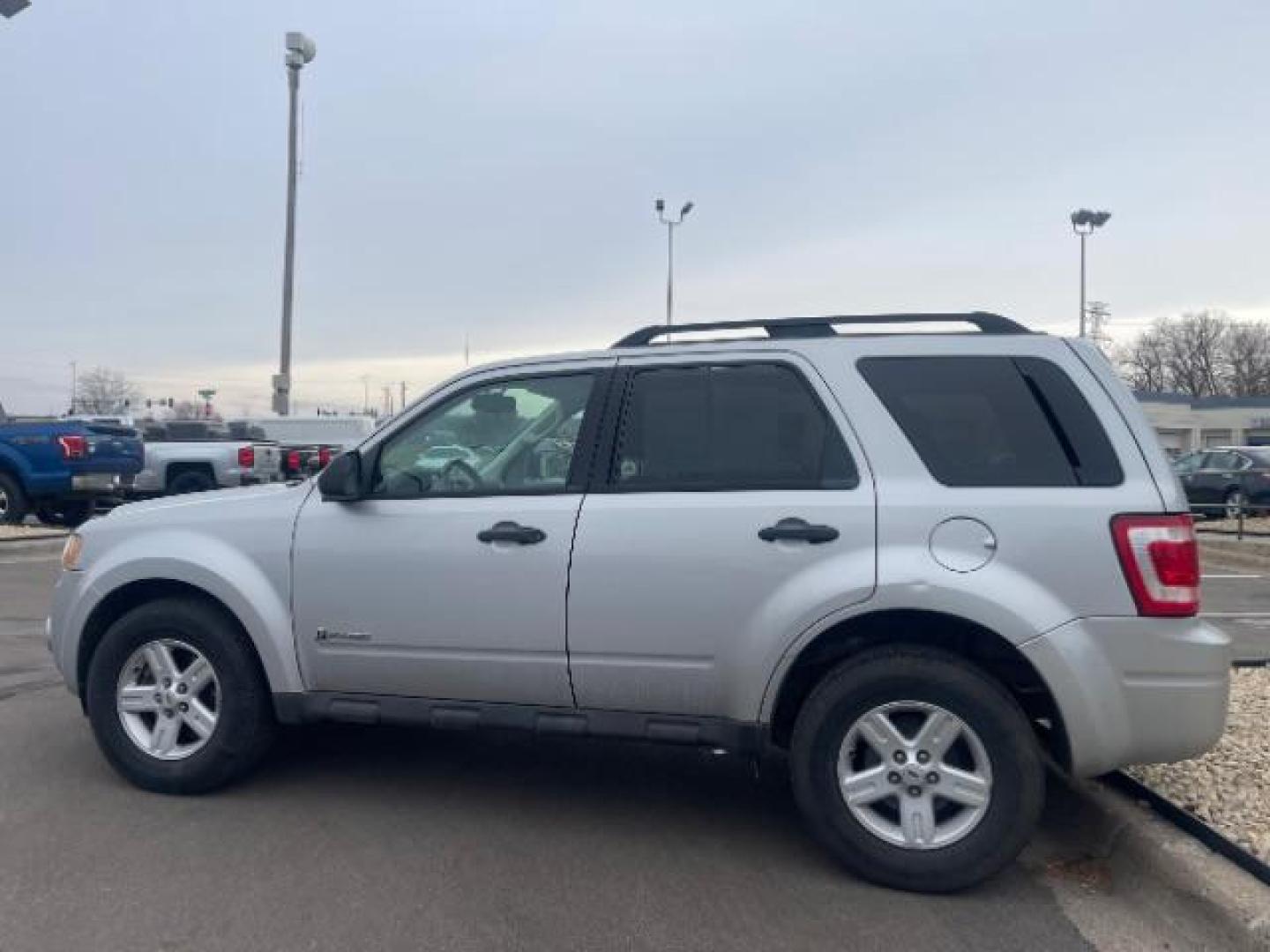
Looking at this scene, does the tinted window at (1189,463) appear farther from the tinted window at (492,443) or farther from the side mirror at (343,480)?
the side mirror at (343,480)

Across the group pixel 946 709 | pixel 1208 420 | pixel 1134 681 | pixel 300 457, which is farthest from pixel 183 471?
pixel 1208 420

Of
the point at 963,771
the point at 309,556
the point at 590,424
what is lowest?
the point at 963,771

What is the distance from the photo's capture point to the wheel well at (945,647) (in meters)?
4.09

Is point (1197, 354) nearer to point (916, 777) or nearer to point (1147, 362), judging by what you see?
point (1147, 362)

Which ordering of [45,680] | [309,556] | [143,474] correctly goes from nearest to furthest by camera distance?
[309,556], [45,680], [143,474]

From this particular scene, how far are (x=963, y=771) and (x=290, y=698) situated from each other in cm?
270

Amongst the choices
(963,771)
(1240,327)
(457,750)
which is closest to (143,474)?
(457,750)

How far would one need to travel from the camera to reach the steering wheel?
4.73 m

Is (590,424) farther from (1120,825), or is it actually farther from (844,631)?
(1120,825)

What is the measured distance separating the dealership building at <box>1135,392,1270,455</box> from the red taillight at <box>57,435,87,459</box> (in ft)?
198

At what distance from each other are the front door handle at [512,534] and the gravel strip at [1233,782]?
2719 mm

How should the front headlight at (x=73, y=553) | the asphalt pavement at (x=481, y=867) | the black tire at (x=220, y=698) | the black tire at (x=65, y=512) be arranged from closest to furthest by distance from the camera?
the asphalt pavement at (x=481, y=867), the black tire at (x=220, y=698), the front headlight at (x=73, y=553), the black tire at (x=65, y=512)

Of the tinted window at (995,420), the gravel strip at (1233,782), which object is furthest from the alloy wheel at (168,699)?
the gravel strip at (1233,782)

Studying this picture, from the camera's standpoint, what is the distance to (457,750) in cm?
580
